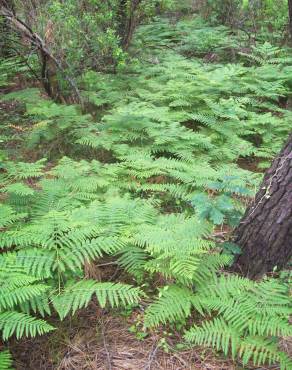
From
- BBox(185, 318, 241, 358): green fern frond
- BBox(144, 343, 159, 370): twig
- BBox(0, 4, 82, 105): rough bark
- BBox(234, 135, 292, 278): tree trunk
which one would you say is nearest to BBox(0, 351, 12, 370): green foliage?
BBox(144, 343, 159, 370): twig

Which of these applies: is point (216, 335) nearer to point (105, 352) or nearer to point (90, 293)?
point (105, 352)

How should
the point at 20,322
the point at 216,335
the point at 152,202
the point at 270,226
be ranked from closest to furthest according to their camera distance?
the point at 20,322
the point at 216,335
the point at 270,226
the point at 152,202

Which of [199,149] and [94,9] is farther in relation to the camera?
[94,9]

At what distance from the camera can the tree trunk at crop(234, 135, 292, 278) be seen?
116 inches

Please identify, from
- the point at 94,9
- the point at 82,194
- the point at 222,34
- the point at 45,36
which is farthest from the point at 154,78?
the point at 82,194

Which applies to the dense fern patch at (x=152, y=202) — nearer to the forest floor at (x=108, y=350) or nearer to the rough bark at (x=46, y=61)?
the forest floor at (x=108, y=350)

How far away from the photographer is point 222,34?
31.1 ft

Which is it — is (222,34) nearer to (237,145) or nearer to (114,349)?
(237,145)

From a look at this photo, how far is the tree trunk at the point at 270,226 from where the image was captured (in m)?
2.95

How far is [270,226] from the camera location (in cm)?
300

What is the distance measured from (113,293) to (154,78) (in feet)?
18.0

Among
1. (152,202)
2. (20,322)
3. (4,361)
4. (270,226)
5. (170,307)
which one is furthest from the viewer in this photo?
(152,202)

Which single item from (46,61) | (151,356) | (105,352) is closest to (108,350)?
(105,352)

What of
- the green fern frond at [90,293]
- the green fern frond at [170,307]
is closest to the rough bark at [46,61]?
the green fern frond at [90,293]
